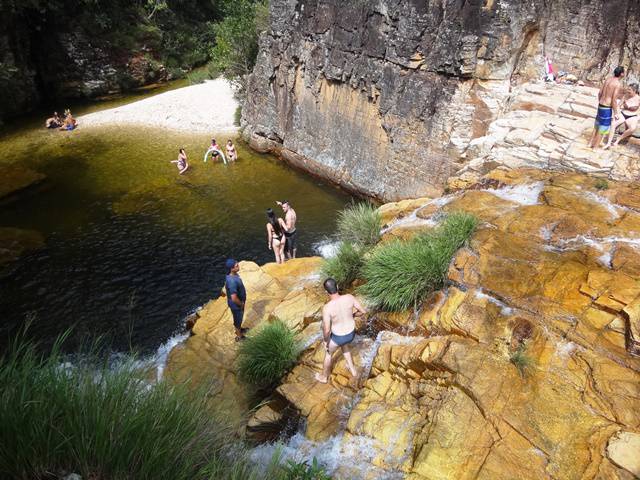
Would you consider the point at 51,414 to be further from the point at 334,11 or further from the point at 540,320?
the point at 334,11

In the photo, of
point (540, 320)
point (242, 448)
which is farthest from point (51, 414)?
point (540, 320)

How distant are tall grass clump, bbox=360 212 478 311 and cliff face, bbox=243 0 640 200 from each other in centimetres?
585

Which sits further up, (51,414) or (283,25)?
(283,25)

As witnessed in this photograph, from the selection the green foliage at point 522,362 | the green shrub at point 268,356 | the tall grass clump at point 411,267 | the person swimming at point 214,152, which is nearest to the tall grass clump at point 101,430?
the green shrub at point 268,356

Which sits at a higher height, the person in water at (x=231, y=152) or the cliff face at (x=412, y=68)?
the cliff face at (x=412, y=68)

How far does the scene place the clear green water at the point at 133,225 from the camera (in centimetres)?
1088

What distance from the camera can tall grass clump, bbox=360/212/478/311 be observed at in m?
7.29

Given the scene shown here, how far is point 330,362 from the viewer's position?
267 inches

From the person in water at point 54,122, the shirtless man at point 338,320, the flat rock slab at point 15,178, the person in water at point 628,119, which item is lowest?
the flat rock slab at point 15,178

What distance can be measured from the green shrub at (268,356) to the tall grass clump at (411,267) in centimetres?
159

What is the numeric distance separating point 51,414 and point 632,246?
8076 mm

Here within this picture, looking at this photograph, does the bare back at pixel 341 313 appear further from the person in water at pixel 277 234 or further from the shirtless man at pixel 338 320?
the person in water at pixel 277 234

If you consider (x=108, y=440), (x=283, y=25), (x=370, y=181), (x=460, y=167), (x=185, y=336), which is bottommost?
(x=185, y=336)

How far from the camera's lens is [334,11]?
15.7 meters
